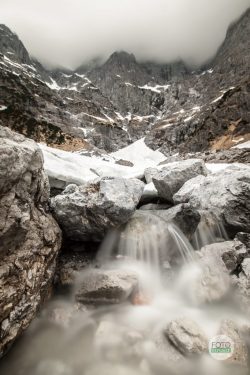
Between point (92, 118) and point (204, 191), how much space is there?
501 feet

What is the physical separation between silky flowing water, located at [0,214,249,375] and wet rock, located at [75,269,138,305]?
0.84ft

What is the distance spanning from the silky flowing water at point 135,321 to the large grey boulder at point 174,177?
159 inches

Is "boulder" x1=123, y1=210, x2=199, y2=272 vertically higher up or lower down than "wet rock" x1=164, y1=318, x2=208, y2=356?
higher up

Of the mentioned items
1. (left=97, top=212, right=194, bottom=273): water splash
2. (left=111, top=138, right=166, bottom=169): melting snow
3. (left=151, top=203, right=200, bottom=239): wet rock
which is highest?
(left=111, top=138, right=166, bottom=169): melting snow

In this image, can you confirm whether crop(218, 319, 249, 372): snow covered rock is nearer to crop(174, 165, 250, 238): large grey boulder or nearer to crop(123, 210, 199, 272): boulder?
crop(123, 210, 199, 272): boulder

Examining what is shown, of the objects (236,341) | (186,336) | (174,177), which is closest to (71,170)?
(174,177)

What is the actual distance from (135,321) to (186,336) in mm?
1956

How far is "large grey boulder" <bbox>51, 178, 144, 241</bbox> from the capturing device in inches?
447

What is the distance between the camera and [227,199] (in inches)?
531

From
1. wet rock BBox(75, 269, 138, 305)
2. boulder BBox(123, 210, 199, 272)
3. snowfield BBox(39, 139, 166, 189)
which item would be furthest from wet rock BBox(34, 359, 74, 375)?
snowfield BBox(39, 139, 166, 189)

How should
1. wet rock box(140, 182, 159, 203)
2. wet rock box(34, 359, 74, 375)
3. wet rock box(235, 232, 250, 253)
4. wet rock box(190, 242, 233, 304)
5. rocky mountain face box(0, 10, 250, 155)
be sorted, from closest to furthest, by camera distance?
wet rock box(34, 359, 74, 375) < wet rock box(190, 242, 233, 304) < wet rock box(235, 232, 250, 253) < wet rock box(140, 182, 159, 203) < rocky mountain face box(0, 10, 250, 155)

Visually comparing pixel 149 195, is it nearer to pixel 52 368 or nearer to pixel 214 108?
pixel 52 368

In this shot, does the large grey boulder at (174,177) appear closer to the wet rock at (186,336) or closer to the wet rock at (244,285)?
the wet rock at (244,285)

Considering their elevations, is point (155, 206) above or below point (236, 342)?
above
